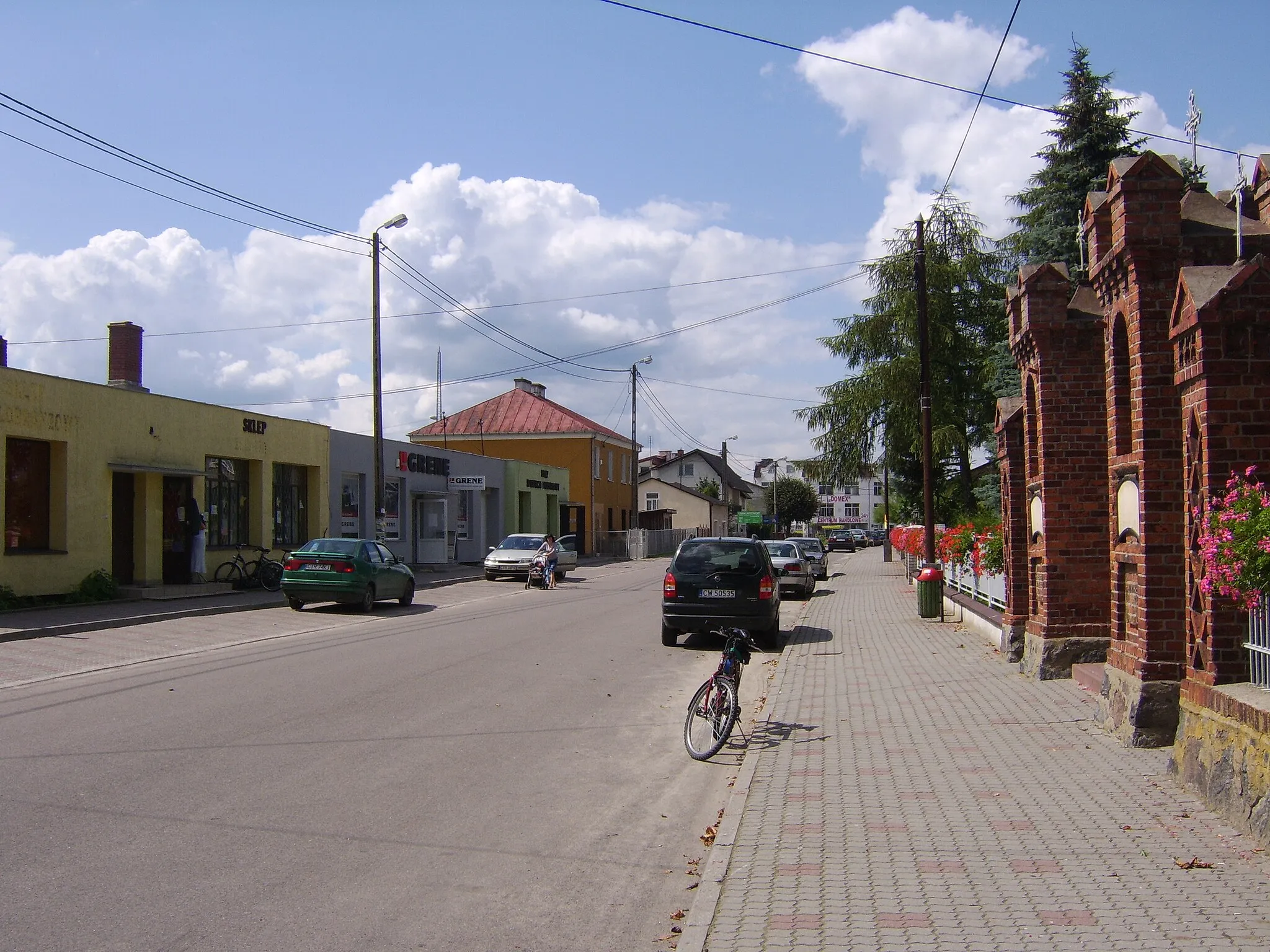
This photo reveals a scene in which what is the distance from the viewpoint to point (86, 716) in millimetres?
9164

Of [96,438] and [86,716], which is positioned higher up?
[96,438]

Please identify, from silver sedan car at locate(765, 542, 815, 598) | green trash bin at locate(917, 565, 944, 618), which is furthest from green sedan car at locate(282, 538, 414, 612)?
silver sedan car at locate(765, 542, 815, 598)

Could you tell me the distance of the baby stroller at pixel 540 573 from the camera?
93.4 ft

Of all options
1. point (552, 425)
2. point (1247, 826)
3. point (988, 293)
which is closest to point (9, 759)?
point (1247, 826)

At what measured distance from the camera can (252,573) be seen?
24078mm

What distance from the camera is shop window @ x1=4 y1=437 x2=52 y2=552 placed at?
18594mm

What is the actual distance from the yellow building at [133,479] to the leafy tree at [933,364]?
57.1ft

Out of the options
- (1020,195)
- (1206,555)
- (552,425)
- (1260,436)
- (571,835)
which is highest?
(1020,195)

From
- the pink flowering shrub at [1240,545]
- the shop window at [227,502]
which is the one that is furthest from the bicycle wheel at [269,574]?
the pink flowering shrub at [1240,545]

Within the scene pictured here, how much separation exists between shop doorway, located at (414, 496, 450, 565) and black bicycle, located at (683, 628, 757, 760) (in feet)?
93.8

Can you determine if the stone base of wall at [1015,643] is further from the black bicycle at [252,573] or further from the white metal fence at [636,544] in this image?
the white metal fence at [636,544]

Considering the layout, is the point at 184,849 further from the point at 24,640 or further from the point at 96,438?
the point at 96,438

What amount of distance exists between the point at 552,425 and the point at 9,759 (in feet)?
162

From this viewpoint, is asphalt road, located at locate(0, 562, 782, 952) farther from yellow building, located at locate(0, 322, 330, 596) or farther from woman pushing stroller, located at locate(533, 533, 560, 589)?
woman pushing stroller, located at locate(533, 533, 560, 589)
